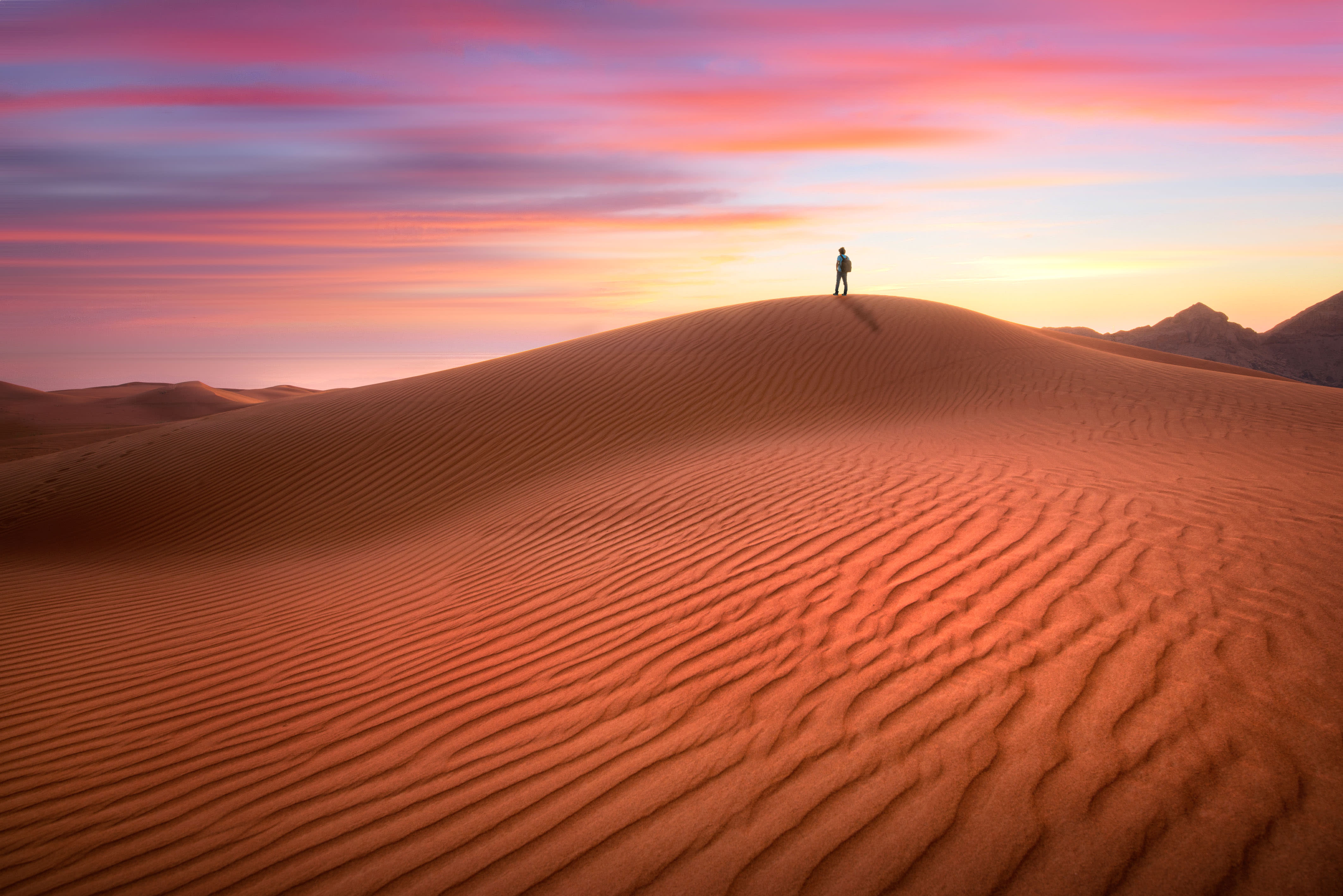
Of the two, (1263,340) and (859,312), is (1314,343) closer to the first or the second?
(1263,340)

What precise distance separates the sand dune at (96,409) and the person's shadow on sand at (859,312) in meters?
23.3

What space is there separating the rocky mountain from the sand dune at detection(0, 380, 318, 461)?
45.5 m

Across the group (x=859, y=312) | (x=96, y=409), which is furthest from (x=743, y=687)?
(x=96, y=409)

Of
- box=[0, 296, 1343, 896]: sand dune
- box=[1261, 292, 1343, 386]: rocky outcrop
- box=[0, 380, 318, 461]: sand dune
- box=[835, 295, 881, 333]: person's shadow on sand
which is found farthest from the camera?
box=[1261, 292, 1343, 386]: rocky outcrop

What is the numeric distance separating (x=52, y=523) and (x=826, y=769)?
12032mm

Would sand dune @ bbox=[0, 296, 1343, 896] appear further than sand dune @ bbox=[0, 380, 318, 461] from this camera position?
No

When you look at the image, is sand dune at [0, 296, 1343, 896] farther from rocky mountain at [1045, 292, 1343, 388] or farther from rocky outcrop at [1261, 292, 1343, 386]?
rocky outcrop at [1261, 292, 1343, 386]

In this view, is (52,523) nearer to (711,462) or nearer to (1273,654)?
(711,462)

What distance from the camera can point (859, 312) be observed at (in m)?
16.2

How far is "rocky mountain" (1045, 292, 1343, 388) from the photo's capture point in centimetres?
3816

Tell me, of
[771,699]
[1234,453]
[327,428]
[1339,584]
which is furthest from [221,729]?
[327,428]

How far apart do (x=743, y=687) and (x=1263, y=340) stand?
51.2 m

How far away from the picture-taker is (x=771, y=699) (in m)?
3.08

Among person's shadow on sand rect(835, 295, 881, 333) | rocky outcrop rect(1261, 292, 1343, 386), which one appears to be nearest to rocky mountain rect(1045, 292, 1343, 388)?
rocky outcrop rect(1261, 292, 1343, 386)
